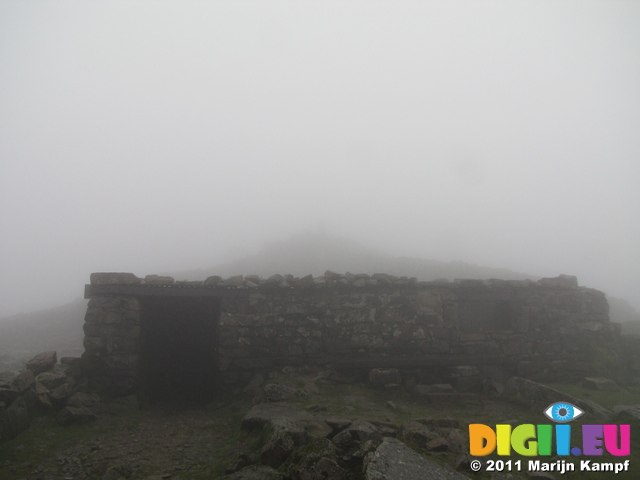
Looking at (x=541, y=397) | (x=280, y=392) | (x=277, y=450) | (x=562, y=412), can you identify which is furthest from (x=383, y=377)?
(x=277, y=450)

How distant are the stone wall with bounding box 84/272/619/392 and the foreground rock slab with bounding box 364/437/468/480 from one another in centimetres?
458

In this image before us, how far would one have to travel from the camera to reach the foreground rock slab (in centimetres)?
397

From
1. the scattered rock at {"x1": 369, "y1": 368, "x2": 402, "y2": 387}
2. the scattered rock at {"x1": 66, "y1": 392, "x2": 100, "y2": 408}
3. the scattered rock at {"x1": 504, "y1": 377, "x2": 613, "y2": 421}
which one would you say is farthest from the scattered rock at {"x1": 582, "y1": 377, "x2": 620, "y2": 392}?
the scattered rock at {"x1": 66, "y1": 392, "x2": 100, "y2": 408}

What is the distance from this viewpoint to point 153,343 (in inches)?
374

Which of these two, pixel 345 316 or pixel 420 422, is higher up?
pixel 345 316

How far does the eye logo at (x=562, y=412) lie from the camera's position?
6.83 meters

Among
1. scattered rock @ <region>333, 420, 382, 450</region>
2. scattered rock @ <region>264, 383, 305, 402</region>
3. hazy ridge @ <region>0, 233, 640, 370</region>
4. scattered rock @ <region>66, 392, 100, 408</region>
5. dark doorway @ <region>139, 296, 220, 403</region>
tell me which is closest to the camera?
scattered rock @ <region>333, 420, 382, 450</region>

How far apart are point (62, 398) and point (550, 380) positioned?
10466 mm

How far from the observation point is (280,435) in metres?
5.07

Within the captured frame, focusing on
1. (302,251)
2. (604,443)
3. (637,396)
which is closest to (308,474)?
(604,443)

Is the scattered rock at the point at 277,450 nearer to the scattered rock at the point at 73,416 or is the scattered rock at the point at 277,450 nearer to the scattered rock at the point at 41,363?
the scattered rock at the point at 73,416

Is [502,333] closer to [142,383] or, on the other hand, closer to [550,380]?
[550,380]

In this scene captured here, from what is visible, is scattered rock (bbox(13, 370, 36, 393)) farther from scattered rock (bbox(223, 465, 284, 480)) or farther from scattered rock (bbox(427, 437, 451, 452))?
scattered rock (bbox(427, 437, 451, 452))

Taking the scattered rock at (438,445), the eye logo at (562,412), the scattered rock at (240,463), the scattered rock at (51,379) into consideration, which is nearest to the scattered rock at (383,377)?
the eye logo at (562,412)
